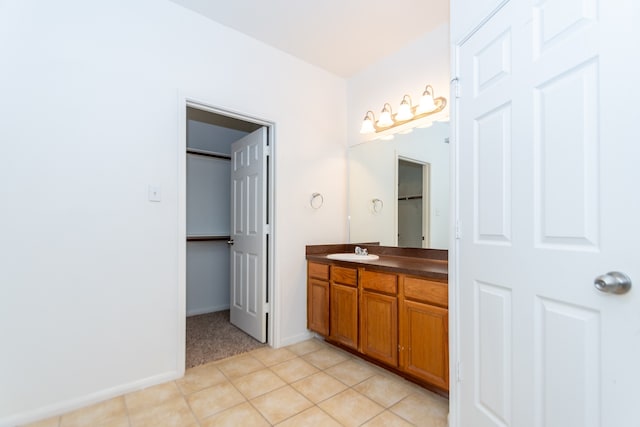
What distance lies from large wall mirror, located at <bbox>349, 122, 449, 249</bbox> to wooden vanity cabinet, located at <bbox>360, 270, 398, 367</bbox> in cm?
59

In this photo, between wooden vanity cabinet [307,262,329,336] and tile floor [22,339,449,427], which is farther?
wooden vanity cabinet [307,262,329,336]

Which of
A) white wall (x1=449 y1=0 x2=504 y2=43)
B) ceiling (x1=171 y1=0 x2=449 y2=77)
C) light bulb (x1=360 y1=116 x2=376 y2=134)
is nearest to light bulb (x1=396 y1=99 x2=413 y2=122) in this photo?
light bulb (x1=360 y1=116 x2=376 y2=134)

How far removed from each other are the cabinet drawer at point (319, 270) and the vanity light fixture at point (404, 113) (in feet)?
4.64

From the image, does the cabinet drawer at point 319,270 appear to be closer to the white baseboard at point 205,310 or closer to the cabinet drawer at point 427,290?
the cabinet drawer at point 427,290

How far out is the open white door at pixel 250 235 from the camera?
2.75 metres

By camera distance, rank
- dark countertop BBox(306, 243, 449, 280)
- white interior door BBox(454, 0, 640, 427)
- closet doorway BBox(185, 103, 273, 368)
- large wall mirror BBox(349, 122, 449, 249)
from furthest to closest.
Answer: closet doorway BBox(185, 103, 273, 368), large wall mirror BBox(349, 122, 449, 249), dark countertop BBox(306, 243, 449, 280), white interior door BBox(454, 0, 640, 427)

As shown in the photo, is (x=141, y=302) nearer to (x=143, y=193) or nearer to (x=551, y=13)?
(x=143, y=193)

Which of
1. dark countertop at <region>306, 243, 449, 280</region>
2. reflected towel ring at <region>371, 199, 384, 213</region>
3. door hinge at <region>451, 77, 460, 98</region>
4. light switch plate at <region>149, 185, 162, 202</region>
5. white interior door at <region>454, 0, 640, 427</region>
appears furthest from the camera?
reflected towel ring at <region>371, 199, 384, 213</region>

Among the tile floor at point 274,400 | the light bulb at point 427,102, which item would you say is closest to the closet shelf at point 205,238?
the tile floor at point 274,400

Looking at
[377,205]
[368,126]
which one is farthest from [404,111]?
[377,205]

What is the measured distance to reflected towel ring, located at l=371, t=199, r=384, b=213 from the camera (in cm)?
290

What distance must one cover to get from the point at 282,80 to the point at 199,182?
72.0 inches

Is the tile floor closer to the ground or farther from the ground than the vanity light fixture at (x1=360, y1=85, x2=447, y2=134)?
closer to the ground

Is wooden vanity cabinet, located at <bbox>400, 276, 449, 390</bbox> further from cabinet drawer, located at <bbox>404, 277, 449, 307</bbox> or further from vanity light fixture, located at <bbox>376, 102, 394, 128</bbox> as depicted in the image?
vanity light fixture, located at <bbox>376, 102, 394, 128</bbox>
